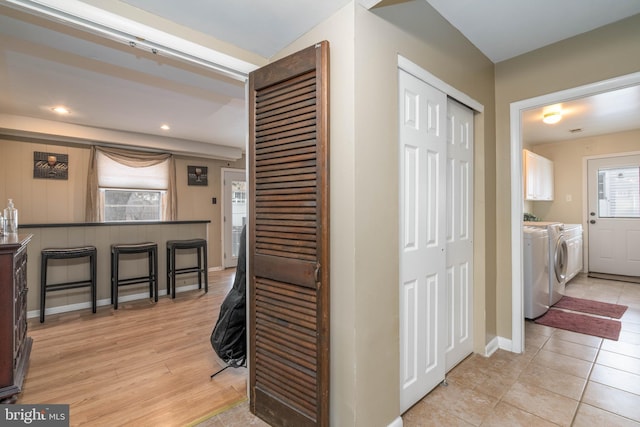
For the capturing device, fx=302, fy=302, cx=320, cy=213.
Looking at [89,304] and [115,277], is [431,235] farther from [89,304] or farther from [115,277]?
[89,304]

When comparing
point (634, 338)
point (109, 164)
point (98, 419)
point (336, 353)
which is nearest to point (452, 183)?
point (336, 353)

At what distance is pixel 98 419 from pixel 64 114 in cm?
362

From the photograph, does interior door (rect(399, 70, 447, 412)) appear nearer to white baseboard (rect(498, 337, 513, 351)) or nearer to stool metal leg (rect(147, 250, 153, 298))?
white baseboard (rect(498, 337, 513, 351))

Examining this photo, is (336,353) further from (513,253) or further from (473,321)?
(513,253)

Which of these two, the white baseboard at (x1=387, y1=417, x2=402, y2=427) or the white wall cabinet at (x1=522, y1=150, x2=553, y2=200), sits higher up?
the white wall cabinet at (x1=522, y1=150, x2=553, y2=200)

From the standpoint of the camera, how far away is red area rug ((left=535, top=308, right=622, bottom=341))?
291 cm

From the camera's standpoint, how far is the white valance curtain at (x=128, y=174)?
453 centimetres

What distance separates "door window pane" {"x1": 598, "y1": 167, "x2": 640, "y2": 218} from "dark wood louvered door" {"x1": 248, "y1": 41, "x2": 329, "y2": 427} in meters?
6.01

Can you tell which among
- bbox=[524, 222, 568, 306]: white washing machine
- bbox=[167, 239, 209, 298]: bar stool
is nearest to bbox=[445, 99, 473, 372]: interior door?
bbox=[524, 222, 568, 306]: white washing machine

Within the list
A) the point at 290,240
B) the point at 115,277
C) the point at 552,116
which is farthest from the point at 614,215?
the point at 115,277

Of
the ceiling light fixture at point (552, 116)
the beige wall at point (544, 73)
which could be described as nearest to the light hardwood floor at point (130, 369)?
the beige wall at point (544, 73)

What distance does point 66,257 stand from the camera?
11.0 feet

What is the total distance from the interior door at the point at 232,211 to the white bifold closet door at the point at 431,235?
4622 millimetres

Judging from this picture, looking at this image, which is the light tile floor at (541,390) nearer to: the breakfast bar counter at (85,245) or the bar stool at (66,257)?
the bar stool at (66,257)
